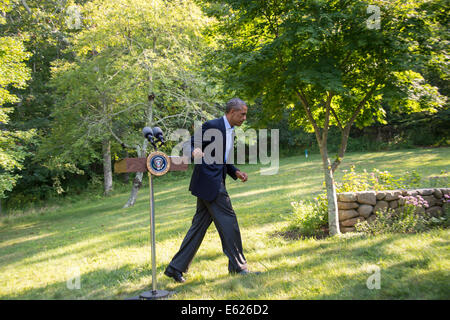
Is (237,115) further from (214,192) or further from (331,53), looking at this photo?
(331,53)

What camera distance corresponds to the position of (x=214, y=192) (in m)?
4.36

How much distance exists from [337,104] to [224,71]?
7.80 feet

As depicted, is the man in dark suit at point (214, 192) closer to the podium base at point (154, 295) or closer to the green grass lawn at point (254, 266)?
the green grass lawn at point (254, 266)

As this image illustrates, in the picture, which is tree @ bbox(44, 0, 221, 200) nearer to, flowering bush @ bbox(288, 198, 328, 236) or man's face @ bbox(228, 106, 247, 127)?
flowering bush @ bbox(288, 198, 328, 236)

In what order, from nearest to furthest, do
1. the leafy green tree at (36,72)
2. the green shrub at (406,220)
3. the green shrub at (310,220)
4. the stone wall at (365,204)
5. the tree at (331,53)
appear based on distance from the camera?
the tree at (331,53), the green shrub at (406,220), the stone wall at (365,204), the green shrub at (310,220), the leafy green tree at (36,72)

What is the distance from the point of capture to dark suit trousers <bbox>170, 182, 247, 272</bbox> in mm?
4430

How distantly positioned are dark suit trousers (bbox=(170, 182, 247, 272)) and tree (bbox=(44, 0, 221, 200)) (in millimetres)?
9657

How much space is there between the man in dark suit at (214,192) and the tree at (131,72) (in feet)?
30.9

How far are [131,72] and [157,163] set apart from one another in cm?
1109

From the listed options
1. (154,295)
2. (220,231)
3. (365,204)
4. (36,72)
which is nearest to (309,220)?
(365,204)

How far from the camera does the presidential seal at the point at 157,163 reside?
3.90m

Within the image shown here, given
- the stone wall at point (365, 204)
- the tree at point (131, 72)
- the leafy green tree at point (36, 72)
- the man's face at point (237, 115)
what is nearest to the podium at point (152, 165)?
the man's face at point (237, 115)
